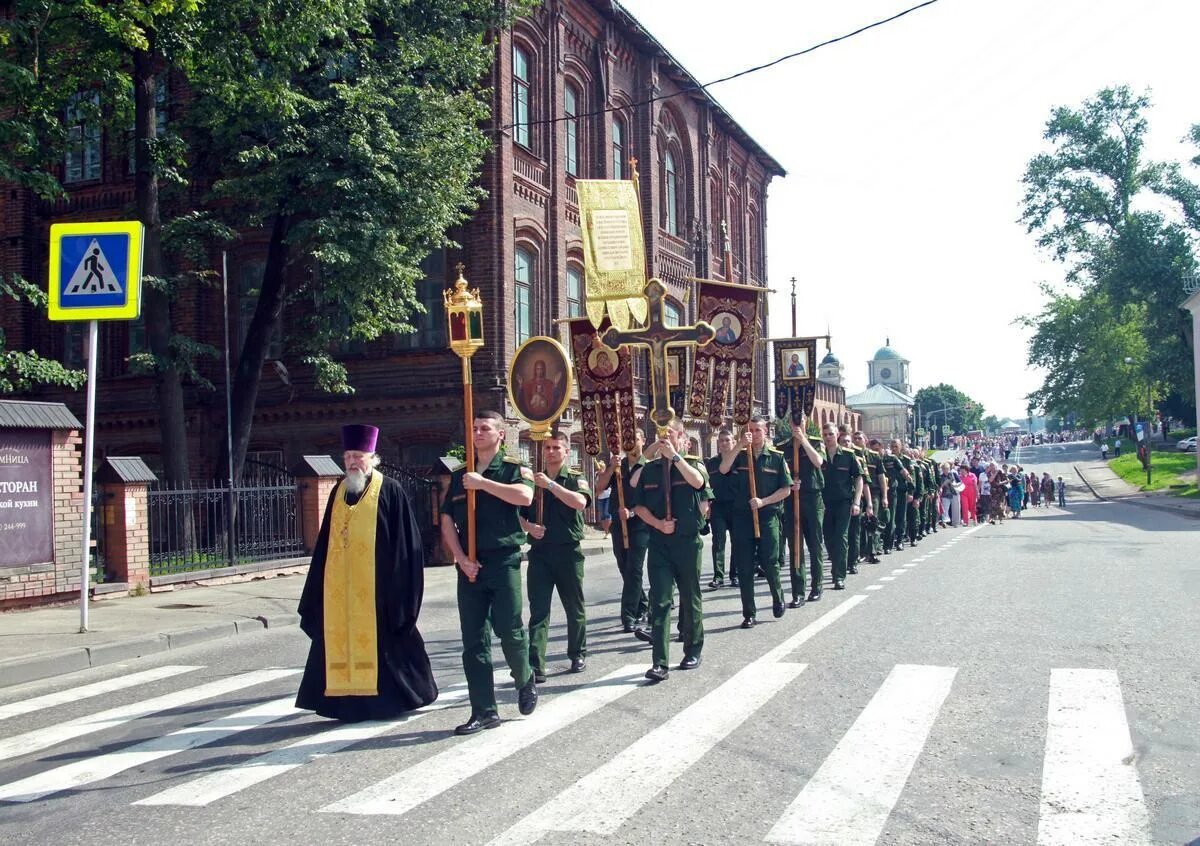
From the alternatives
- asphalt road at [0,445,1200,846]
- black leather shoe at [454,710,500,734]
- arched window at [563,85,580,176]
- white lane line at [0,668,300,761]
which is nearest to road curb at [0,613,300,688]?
asphalt road at [0,445,1200,846]

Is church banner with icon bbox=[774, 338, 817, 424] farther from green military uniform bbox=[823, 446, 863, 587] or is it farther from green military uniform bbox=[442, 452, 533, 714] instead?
green military uniform bbox=[442, 452, 533, 714]

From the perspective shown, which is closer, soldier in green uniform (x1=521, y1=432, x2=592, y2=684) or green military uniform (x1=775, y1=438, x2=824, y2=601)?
soldier in green uniform (x1=521, y1=432, x2=592, y2=684)

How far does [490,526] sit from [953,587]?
313 inches

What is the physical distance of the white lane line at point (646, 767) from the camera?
4.46 meters

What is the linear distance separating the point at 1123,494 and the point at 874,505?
113 feet

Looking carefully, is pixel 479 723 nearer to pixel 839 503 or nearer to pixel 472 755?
pixel 472 755

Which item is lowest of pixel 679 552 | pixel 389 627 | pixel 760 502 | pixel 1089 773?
pixel 1089 773

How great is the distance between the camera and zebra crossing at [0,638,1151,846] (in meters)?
4.51

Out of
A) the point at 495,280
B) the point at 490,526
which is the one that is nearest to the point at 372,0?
the point at 495,280

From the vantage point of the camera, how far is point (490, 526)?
6.47 metres

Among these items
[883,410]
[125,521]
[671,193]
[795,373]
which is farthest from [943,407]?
[125,521]

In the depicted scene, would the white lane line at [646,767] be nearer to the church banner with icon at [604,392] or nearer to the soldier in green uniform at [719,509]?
the soldier in green uniform at [719,509]

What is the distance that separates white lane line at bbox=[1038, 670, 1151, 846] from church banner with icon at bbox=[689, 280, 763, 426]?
19.1ft

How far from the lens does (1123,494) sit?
47156 millimetres
